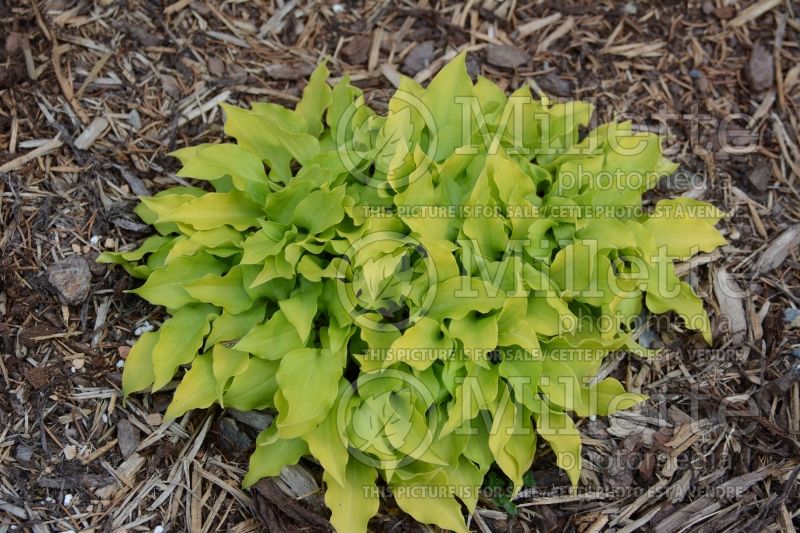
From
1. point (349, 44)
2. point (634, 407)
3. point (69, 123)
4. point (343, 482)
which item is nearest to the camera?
point (343, 482)

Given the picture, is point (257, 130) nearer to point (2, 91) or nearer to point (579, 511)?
point (2, 91)

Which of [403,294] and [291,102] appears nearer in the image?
[403,294]

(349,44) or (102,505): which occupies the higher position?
(349,44)

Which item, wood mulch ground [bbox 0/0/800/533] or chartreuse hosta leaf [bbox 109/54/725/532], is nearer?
chartreuse hosta leaf [bbox 109/54/725/532]

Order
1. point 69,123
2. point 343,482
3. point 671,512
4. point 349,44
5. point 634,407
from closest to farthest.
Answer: point 343,482, point 671,512, point 634,407, point 69,123, point 349,44

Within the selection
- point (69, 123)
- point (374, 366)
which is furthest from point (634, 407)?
point (69, 123)

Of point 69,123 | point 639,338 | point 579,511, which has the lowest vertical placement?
point 579,511
